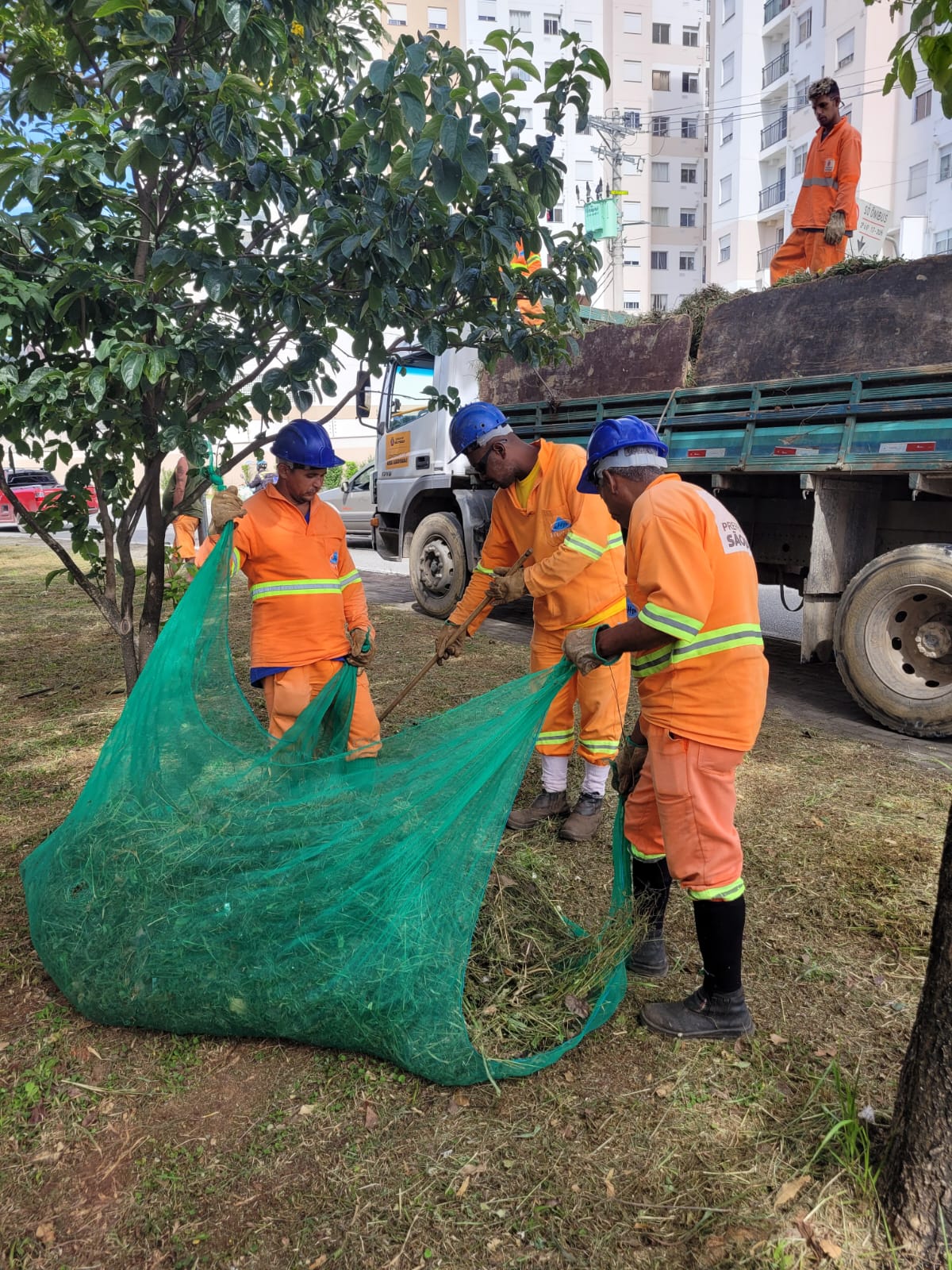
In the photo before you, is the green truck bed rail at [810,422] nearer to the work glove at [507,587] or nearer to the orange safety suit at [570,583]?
the orange safety suit at [570,583]

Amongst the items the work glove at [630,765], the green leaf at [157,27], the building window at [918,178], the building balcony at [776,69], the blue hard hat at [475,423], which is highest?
the building balcony at [776,69]

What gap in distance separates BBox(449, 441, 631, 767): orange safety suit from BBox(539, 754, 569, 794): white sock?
28 millimetres

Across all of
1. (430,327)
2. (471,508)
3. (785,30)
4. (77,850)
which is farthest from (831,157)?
(785,30)

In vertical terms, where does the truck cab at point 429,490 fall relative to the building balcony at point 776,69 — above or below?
below

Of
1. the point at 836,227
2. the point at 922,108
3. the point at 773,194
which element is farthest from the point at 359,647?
the point at 773,194

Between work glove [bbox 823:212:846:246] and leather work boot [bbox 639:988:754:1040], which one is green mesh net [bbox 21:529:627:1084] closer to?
leather work boot [bbox 639:988:754:1040]

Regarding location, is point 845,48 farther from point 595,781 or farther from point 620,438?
point 620,438

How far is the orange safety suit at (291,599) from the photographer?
10.9 ft

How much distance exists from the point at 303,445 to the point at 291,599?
567 mm

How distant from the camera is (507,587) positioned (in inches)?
136

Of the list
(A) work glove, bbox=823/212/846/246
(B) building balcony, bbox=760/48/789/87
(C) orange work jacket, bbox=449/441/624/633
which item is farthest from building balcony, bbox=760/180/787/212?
(C) orange work jacket, bbox=449/441/624/633

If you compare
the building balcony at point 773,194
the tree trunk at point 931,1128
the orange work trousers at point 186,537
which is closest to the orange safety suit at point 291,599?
the tree trunk at point 931,1128

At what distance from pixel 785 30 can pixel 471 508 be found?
37.6 metres

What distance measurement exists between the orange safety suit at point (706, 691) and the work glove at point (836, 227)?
4.85 m
